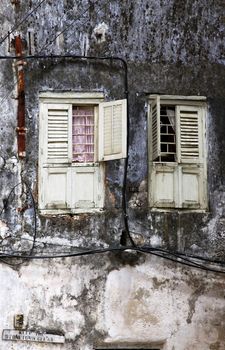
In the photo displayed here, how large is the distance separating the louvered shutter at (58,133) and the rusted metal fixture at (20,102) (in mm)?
339

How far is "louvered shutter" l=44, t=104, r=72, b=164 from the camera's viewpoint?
11148mm

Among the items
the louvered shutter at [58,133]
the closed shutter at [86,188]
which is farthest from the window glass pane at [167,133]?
the louvered shutter at [58,133]

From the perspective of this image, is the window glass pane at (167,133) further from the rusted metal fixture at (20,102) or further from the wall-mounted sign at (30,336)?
the wall-mounted sign at (30,336)

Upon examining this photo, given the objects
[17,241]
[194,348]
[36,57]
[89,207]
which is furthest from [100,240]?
[36,57]

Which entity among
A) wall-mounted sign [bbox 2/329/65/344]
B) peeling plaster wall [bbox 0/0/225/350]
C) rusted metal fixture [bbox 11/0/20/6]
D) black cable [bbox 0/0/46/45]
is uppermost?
rusted metal fixture [bbox 11/0/20/6]

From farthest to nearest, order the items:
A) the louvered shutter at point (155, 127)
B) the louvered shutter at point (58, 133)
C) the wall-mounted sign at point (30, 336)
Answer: the louvered shutter at point (58, 133), the louvered shutter at point (155, 127), the wall-mounted sign at point (30, 336)

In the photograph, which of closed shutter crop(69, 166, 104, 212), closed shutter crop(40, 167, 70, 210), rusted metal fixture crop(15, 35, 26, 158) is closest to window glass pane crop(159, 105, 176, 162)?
closed shutter crop(69, 166, 104, 212)

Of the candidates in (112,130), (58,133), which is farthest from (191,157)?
(58,133)

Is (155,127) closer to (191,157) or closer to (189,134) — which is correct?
(189,134)

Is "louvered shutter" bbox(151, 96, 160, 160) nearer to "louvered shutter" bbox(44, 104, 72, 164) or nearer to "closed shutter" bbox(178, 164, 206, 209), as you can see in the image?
"closed shutter" bbox(178, 164, 206, 209)

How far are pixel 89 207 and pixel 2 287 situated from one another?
1.66 m

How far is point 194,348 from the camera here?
35.7 ft

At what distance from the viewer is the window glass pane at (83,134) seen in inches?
443

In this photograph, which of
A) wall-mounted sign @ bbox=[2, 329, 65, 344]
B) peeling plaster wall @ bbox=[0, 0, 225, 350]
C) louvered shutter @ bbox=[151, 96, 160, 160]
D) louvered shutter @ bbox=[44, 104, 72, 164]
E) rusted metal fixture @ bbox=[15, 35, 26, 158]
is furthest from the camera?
louvered shutter @ bbox=[44, 104, 72, 164]
